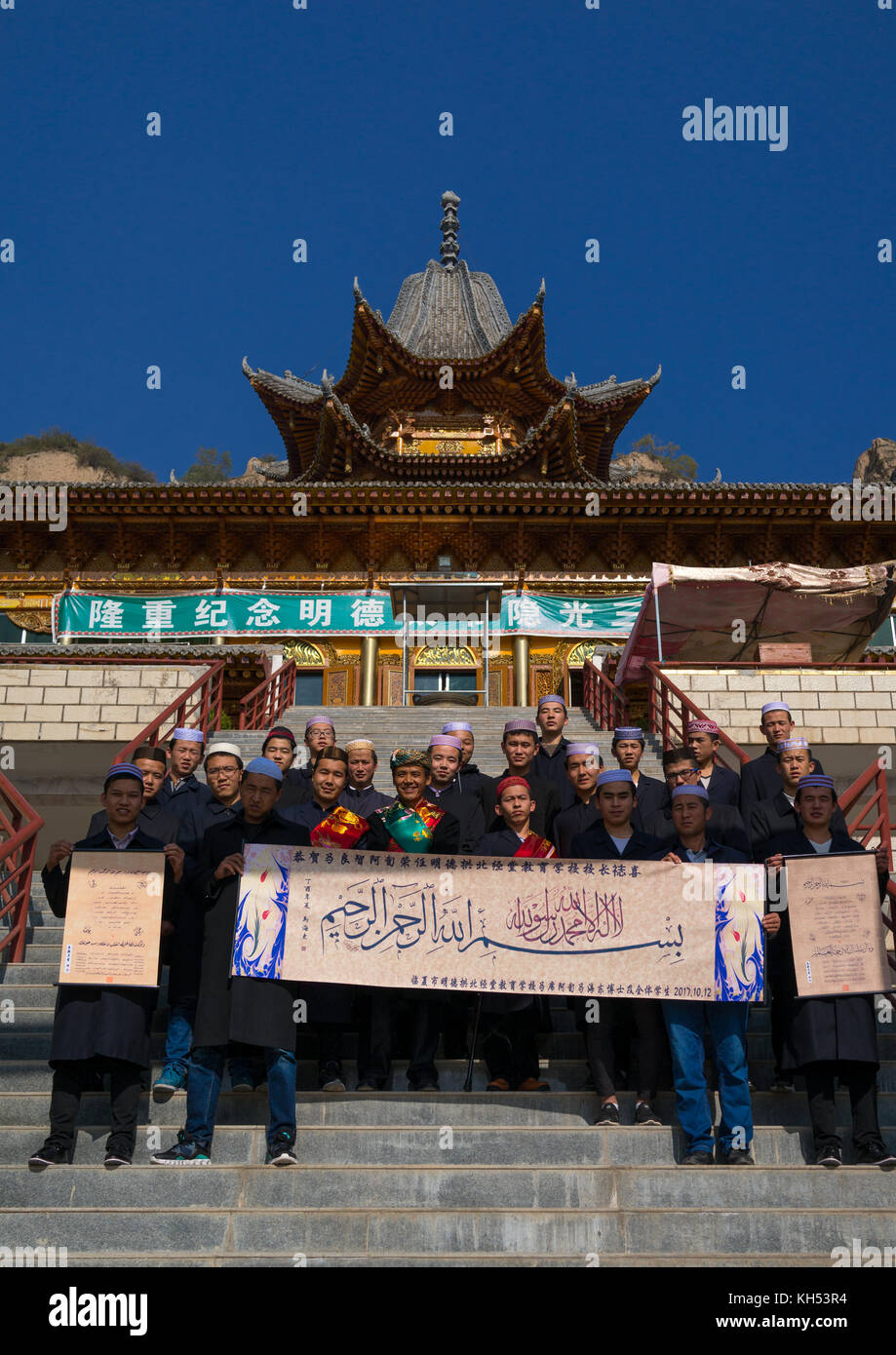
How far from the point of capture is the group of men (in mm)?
5133

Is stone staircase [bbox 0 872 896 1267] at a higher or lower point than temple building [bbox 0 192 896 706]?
lower

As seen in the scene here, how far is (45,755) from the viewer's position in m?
13.5

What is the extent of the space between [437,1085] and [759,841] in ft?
7.18

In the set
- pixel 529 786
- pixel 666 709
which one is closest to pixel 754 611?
pixel 666 709

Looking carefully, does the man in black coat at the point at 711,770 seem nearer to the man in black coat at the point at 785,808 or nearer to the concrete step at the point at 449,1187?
the man in black coat at the point at 785,808

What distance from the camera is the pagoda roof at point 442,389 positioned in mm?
22781

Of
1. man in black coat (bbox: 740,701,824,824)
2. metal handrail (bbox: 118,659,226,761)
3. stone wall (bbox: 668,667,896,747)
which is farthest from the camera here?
stone wall (bbox: 668,667,896,747)

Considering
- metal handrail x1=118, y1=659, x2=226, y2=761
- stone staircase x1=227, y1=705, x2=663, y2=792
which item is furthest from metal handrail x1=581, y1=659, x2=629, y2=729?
metal handrail x1=118, y1=659, x2=226, y2=761

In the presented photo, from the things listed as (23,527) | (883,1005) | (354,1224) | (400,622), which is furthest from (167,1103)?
(23,527)

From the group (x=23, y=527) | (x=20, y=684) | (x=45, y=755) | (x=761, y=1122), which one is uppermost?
(x=23, y=527)

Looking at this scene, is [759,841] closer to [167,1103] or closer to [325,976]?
[325,976]

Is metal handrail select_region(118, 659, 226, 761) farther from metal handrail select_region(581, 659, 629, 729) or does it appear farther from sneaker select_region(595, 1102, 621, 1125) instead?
sneaker select_region(595, 1102, 621, 1125)

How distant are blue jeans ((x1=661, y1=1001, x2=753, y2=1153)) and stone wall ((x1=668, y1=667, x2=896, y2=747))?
7.89m
